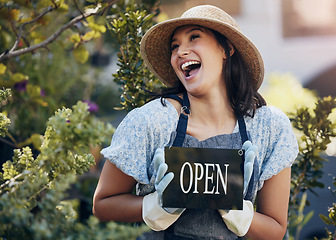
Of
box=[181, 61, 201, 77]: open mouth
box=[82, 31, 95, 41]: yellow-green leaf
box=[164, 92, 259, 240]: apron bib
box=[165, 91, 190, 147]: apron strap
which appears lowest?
box=[164, 92, 259, 240]: apron bib

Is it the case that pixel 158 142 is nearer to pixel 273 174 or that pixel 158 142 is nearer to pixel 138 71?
pixel 273 174

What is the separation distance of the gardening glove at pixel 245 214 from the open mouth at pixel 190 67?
33cm

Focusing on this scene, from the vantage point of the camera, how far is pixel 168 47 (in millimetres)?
1903

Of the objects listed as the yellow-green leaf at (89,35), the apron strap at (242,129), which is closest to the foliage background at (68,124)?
the yellow-green leaf at (89,35)

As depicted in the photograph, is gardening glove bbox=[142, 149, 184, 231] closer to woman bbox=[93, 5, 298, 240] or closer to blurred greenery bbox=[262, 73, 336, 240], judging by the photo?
woman bbox=[93, 5, 298, 240]

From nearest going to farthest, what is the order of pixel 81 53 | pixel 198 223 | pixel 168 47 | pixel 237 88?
pixel 198 223 < pixel 237 88 < pixel 168 47 < pixel 81 53

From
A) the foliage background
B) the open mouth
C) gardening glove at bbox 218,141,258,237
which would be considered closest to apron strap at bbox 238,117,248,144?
gardening glove at bbox 218,141,258,237

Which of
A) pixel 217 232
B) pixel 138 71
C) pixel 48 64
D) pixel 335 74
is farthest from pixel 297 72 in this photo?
pixel 217 232

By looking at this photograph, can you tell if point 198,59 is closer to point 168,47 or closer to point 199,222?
point 168,47

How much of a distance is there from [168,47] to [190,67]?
0.80 ft

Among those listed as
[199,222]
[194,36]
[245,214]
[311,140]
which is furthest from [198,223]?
[311,140]

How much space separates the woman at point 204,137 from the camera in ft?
5.08

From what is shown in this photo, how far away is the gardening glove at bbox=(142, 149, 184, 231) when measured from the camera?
1405 millimetres

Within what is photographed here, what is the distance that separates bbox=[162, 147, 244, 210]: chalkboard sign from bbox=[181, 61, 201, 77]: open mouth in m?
0.34
